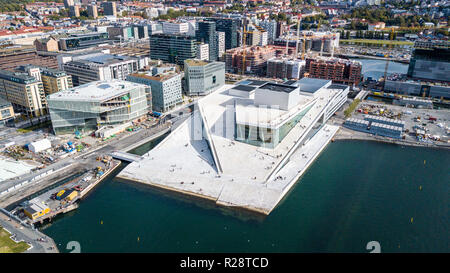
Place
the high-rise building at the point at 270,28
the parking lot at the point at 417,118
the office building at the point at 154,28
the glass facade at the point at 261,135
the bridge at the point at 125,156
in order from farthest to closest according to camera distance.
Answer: the high-rise building at the point at 270,28 < the office building at the point at 154,28 < the parking lot at the point at 417,118 < the bridge at the point at 125,156 < the glass facade at the point at 261,135

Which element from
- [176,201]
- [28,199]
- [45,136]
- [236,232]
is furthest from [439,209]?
[45,136]

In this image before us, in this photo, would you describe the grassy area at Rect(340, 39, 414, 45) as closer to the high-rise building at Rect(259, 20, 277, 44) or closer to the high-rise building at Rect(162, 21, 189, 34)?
the high-rise building at Rect(259, 20, 277, 44)

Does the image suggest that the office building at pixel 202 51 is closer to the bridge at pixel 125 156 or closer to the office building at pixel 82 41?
the office building at pixel 82 41

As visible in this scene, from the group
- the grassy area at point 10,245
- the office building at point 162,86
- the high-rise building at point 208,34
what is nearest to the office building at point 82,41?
the high-rise building at point 208,34

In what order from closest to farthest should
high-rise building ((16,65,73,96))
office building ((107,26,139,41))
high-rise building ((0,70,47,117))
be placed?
high-rise building ((0,70,47,117)), high-rise building ((16,65,73,96)), office building ((107,26,139,41))

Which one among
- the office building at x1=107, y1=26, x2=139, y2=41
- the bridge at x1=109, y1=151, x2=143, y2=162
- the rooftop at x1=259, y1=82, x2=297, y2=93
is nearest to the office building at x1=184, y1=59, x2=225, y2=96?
the rooftop at x1=259, y1=82, x2=297, y2=93

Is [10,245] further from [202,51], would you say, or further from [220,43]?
[220,43]

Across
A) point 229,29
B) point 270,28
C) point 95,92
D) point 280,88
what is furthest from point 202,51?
point 270,28
